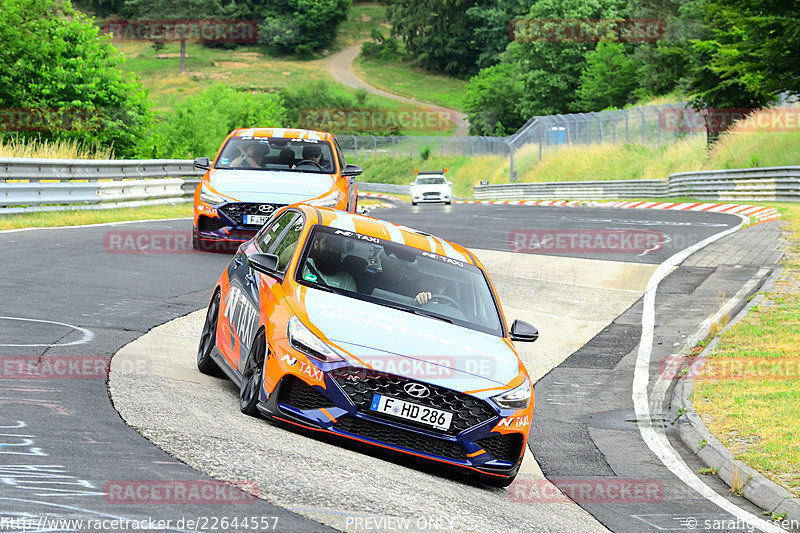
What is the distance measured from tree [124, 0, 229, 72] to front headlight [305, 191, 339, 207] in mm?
126897

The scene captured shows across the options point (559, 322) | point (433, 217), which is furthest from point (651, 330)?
point (433, 217)

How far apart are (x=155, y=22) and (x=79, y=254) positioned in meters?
135

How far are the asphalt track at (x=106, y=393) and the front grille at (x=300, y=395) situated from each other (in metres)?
0.88

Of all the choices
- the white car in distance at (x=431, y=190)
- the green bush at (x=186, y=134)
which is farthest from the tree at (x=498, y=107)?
the green bush at (x=186, y=134)

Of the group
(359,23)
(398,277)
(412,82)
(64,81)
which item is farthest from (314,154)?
(359,23)

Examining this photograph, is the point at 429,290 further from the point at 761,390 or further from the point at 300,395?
the point at 761,390

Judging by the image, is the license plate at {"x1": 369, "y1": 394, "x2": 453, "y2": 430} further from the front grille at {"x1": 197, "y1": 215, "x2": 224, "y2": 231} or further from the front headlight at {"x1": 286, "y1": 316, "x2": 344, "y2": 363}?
the front grille at {"x1": 197, "y1": 215, "x2": 224, "y2": 231}

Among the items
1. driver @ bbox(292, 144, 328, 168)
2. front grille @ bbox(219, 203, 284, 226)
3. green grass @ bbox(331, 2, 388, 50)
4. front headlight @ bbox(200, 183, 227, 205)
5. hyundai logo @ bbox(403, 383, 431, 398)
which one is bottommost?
green grass @ bbox(331, 2, 388, 50)

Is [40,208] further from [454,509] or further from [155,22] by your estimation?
[155,22]

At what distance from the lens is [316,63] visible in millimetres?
152125

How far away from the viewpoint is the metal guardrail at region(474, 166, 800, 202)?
3481 centimetres

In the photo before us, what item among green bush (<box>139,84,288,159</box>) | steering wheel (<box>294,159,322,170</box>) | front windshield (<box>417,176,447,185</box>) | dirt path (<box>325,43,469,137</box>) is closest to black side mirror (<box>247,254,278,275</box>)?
steering wheel (<box>294,159,322,170</box>)

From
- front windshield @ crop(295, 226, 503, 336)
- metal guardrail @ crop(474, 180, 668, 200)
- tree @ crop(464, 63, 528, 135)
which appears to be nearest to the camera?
front windshield @ crop(295, 226, 503, 336)

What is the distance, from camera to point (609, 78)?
3263 inches
